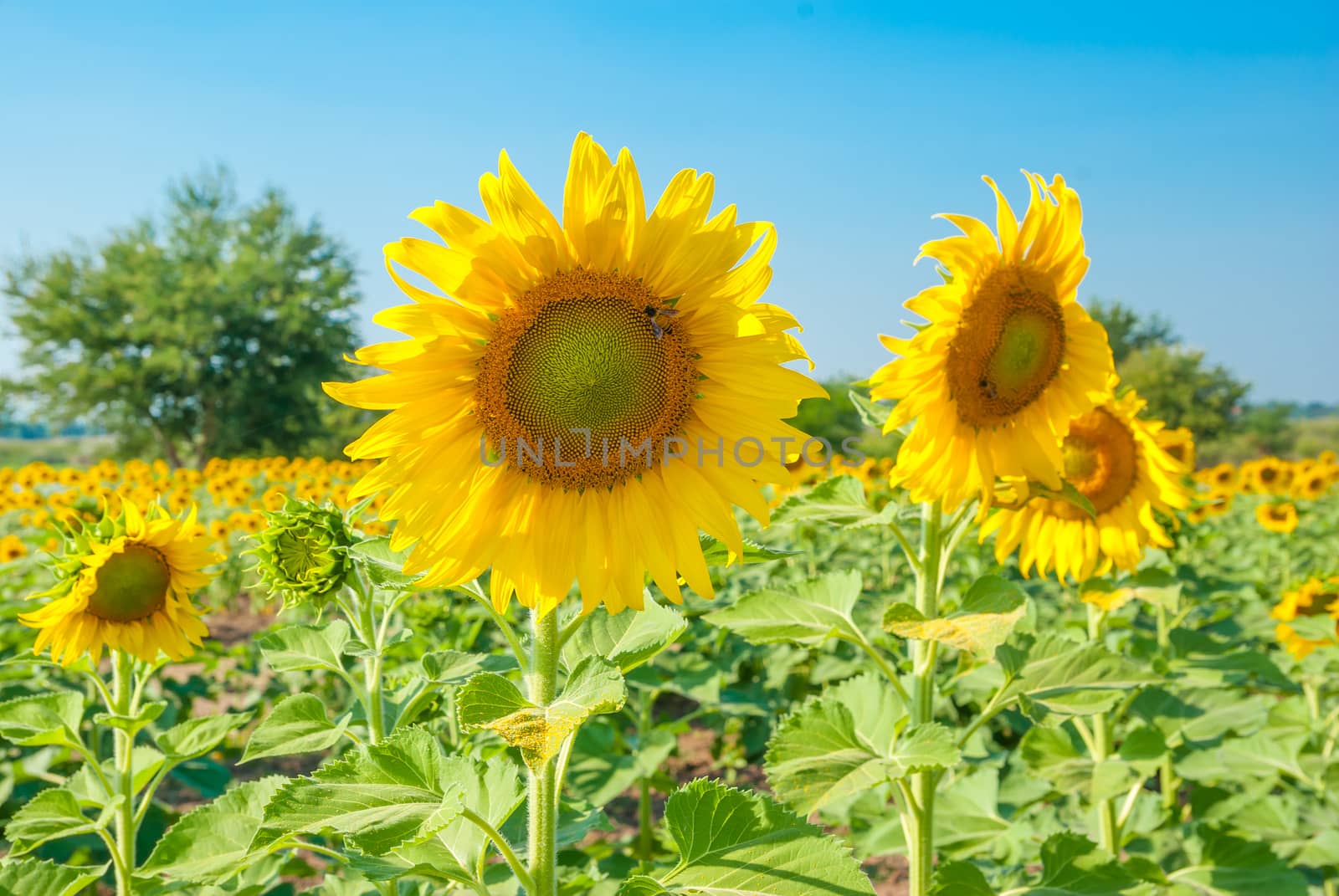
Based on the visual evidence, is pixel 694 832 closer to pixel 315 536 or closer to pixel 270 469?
pixel 315 536

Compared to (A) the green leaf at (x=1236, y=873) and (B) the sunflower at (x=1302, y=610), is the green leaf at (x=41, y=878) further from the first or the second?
(B) the sunflower at (x=1302, y=610)

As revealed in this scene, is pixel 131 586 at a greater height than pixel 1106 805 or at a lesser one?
greater

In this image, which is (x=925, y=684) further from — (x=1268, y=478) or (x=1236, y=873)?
(x=1268, y=478)

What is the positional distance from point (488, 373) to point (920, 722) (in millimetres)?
1437

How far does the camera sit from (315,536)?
1735mm

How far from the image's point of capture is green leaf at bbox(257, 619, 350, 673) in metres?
2.00

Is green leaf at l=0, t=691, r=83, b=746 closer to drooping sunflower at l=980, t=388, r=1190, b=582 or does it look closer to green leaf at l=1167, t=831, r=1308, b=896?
drooping sunflower at l=980, t=388, r=1190, b=582

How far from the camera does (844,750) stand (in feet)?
6.88

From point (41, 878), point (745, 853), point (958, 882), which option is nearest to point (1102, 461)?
point (958, 882)

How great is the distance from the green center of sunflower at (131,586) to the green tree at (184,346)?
31.9 metres

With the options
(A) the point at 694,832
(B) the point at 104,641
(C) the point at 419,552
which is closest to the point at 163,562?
(B) the point at 104,641

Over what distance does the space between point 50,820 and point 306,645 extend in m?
0.88

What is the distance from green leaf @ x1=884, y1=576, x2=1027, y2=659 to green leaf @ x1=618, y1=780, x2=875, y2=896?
551 mm

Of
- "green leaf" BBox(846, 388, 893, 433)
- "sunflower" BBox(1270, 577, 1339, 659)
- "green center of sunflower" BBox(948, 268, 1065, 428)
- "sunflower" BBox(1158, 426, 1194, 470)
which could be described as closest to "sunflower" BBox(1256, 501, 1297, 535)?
"sunflower" BBox(1270, 577, 1339, 659)
